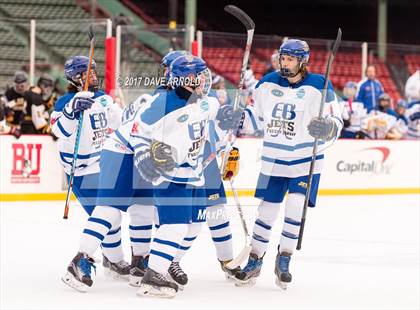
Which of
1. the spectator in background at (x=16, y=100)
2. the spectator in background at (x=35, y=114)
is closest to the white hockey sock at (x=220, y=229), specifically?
the spectator in background at (x=35, y=114)

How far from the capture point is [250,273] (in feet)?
16.6

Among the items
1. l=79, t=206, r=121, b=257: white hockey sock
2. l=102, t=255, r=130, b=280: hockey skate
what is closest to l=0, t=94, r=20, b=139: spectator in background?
l=102, t=255, r=130, b=280: hockey skate

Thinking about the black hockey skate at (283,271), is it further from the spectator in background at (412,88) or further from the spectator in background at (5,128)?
the spectator in background at (412,88)

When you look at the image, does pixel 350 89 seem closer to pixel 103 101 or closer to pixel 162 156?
pixel 103 101

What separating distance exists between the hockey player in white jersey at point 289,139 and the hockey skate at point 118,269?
22.0 inches

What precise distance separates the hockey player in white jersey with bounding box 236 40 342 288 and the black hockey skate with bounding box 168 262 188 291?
1.01 feet

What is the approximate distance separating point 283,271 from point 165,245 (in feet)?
2.28

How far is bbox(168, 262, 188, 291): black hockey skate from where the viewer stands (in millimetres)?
4863

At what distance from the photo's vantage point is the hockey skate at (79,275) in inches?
184

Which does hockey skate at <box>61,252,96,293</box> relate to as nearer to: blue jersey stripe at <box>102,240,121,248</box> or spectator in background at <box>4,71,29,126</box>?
blue jersey stripe at <box>102,240,121,248</box>

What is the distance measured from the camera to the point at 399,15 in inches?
782

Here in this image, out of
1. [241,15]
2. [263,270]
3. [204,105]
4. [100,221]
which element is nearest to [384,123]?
[263,270]

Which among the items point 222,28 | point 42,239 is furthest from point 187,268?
point 222,28

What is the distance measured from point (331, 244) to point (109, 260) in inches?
84.6
